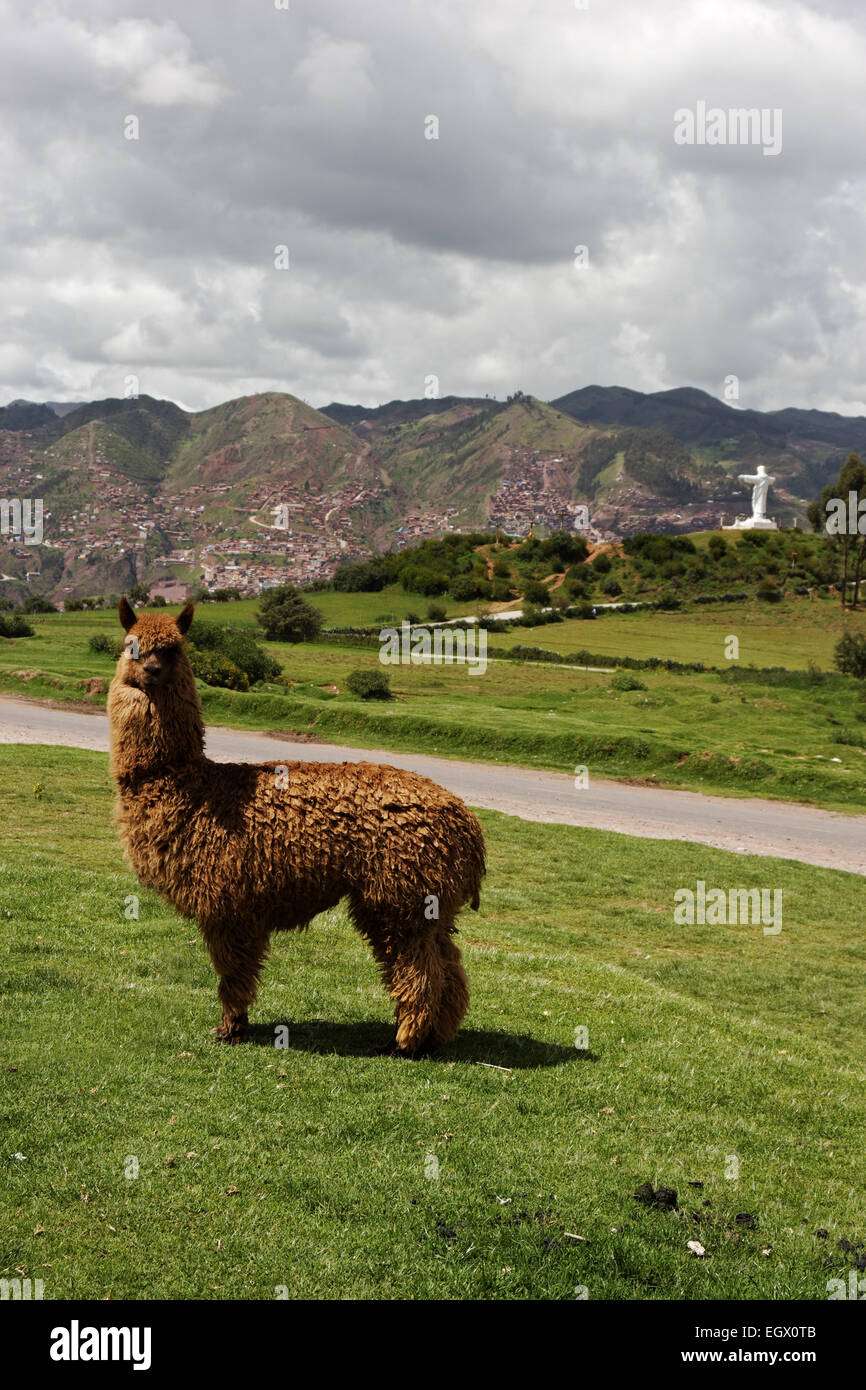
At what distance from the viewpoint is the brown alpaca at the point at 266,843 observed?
7242 mm

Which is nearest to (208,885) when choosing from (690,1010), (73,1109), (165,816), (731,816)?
(165,816)

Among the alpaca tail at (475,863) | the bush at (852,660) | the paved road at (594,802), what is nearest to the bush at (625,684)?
the bush at (852,660)

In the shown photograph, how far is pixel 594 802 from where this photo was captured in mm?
24625

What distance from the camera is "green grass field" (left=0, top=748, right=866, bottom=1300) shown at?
5.10 metres

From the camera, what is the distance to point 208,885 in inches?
288

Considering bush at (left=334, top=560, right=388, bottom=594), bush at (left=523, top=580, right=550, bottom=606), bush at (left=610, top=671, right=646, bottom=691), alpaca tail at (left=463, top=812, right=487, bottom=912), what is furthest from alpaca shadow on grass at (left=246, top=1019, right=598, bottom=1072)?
bush at (left=334, top=560, right=388, bottom=594)

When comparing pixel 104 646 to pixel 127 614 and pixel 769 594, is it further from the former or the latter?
pixel 769 594

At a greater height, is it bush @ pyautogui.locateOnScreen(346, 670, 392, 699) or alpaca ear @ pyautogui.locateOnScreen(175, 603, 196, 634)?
alpaca ear @ pyautogui.locateOnScreen(175, 603, 196, 634)

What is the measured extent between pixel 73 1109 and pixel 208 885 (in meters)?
1.77

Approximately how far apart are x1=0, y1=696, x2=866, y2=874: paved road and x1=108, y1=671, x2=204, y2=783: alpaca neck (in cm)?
1520

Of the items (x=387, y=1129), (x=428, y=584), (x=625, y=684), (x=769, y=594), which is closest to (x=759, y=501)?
(x=769, y=594)

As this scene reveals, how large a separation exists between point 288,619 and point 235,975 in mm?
50568

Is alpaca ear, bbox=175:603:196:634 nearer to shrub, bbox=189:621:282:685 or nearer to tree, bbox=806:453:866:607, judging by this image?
shrub, bbox=189:621:282:685

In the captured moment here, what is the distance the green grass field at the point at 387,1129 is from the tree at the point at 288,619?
150 ft
